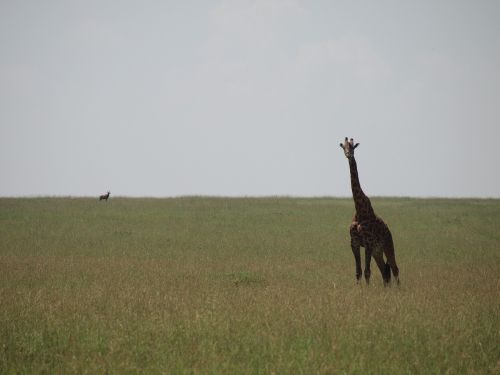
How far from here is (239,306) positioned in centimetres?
925

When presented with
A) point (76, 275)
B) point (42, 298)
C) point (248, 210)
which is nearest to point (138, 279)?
point (76, 275)

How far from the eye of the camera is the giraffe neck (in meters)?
12.0

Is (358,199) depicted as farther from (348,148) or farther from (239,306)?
(239,306)

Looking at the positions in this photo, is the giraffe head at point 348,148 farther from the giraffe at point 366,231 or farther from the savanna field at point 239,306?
the savanna field at point 239,306

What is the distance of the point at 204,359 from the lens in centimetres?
623

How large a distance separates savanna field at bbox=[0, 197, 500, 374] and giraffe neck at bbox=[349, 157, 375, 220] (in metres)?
1.80

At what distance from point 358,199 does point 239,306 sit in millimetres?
4481

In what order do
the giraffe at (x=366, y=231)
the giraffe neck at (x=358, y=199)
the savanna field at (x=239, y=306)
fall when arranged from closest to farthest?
the savanna field at (x=239, y=306)
the giraffe at (x=366, y=231)
the giraffe neck at (x=358, y=199)

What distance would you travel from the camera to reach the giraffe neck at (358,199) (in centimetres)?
1199

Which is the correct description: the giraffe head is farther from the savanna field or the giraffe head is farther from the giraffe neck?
the savanna field

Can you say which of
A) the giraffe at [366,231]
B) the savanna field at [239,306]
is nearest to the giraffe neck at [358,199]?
the giraffe at [366,231]

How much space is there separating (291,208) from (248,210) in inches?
158

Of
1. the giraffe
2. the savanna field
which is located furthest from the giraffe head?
the savanna field

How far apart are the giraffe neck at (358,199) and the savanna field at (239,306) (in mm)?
1805
